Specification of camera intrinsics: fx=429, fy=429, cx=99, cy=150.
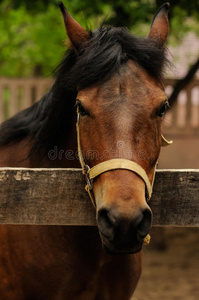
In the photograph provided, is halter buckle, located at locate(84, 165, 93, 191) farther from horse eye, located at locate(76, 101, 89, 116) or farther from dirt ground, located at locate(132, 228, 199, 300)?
dirt ground, located at locate(132, 228, 199, 300)

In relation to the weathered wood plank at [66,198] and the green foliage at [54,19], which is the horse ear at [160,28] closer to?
the green foliage at [54,19]

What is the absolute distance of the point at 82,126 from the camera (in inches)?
92.4

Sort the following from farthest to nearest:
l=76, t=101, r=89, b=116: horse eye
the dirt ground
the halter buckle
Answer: the dirt ground → l=76, t=101, r=89, b=116: horse eye → the halter buckle

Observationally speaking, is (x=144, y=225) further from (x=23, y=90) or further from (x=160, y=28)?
(x=23, y=90)

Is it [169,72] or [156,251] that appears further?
[156,251]

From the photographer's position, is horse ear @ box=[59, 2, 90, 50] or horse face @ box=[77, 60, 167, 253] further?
horse ear @ box=[59, 2, 90, 50]

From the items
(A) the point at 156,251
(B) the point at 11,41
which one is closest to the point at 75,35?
(A) the point at 156,251

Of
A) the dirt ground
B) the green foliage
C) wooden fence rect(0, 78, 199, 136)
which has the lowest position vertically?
the dirt ground

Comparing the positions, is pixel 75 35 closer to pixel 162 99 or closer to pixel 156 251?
pixel 162 99

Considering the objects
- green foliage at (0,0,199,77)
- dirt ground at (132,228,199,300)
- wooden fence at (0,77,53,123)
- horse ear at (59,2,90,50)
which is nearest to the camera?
horse ear at (59,2,90,50)

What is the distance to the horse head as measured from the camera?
193cm

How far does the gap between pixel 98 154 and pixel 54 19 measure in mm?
8066

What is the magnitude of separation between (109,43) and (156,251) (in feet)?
16.3

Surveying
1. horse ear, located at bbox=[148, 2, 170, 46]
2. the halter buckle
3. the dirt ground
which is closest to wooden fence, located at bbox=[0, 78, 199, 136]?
the dirt ground
